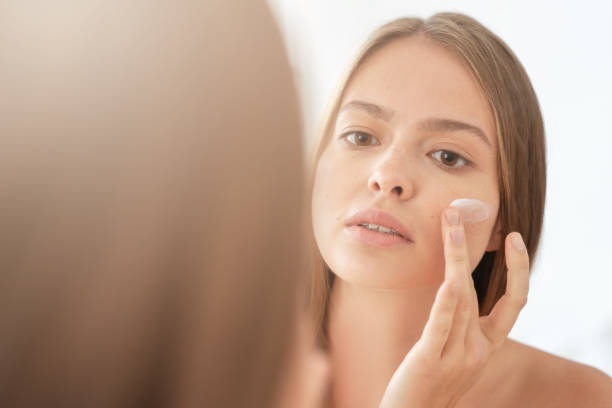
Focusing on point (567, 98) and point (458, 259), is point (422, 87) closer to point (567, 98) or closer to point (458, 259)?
point (458, 259)

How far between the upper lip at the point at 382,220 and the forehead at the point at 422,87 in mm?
185

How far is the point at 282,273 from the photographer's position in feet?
1.17

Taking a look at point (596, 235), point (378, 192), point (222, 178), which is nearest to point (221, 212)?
point (222, 178)

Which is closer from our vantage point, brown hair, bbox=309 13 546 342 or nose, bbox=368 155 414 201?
nose, bbox=368 155 414 201

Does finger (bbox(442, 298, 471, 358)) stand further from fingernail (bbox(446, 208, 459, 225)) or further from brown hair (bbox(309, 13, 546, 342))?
brown hair (bbox(309, 13, 546, 342))

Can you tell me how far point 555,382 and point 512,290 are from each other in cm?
37

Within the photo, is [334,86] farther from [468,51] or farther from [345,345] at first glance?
[345,345]

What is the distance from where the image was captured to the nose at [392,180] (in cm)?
97

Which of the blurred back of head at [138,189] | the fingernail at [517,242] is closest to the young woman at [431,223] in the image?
the fingernail at [517,242]

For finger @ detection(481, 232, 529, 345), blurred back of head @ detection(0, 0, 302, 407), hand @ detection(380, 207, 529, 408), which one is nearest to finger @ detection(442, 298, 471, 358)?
hand @ detection(380, 207, 529, 408)

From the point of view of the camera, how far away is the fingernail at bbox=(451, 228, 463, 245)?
97 centimetres

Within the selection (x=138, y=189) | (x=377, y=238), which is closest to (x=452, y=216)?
(x=377, y=238)

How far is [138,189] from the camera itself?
325 mm

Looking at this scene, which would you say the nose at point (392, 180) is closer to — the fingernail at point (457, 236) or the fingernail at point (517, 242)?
the fingernail at point (457, 236)
